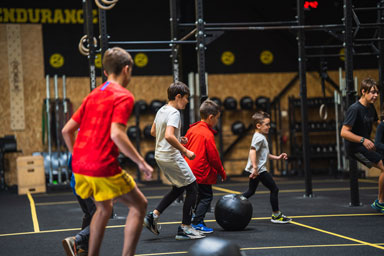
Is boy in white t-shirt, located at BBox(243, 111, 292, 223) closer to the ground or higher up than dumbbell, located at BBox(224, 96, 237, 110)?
closer to the ground

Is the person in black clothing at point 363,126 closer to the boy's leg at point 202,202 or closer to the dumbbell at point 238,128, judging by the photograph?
the boy's leg at point 202,202

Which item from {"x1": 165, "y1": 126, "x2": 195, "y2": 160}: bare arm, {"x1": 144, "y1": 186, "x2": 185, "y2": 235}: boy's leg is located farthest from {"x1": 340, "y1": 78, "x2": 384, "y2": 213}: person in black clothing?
{"x1": 165, "y1": 126, "x2": 195, "y2": 160}: bare arm

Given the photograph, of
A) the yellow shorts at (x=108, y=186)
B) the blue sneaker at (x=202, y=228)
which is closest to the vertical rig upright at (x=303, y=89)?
the blue sneaker at (x=202, y=228)

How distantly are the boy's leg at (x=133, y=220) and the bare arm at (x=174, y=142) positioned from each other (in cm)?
135

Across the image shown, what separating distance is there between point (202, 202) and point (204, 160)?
46 centimetres

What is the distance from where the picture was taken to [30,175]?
40.9ft

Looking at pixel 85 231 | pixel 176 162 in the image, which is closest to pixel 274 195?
pixel 176 162

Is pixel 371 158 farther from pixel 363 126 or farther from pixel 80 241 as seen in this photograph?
pixel 80 241

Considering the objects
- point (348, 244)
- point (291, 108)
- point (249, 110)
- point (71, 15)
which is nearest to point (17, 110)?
point (71, 15)

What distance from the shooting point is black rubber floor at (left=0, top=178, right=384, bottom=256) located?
206 inches

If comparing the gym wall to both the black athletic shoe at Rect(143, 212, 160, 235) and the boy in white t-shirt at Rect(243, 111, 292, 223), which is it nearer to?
the boy in white t-shirt at Rect(243, 111, 292, 223)

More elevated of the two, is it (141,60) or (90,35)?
(141,60)

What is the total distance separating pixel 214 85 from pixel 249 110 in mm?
1186

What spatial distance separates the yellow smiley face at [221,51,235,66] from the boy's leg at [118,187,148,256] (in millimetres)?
12019
